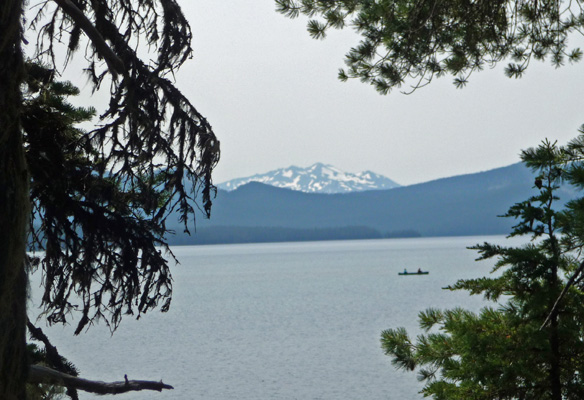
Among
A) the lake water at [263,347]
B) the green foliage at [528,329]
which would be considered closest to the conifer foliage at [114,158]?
the green foliage at [528,329]

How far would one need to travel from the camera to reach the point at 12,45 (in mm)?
3422

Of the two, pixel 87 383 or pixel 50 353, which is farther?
pixel 50 353

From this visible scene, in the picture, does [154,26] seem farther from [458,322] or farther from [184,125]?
[458,322]

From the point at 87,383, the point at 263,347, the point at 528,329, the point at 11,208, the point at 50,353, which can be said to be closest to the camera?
the point at 11,208

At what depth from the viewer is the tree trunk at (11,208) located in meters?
3.32

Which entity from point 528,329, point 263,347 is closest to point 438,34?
point 528,329

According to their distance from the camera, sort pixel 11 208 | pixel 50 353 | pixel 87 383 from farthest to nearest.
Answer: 1. pixel 50 353
2. pixel 87 383
3. pixel 11 208

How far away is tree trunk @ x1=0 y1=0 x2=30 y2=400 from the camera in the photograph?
10.9 ft

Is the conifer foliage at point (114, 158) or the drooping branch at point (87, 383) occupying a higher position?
the conifer foliage at point (114, 158)

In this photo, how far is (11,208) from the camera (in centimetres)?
332

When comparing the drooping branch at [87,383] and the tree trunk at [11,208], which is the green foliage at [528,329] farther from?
the tree trunk at [11,208]

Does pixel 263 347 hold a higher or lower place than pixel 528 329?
lower

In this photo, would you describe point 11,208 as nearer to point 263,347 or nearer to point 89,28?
point 89,28

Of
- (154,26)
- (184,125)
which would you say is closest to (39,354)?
(184,125)
